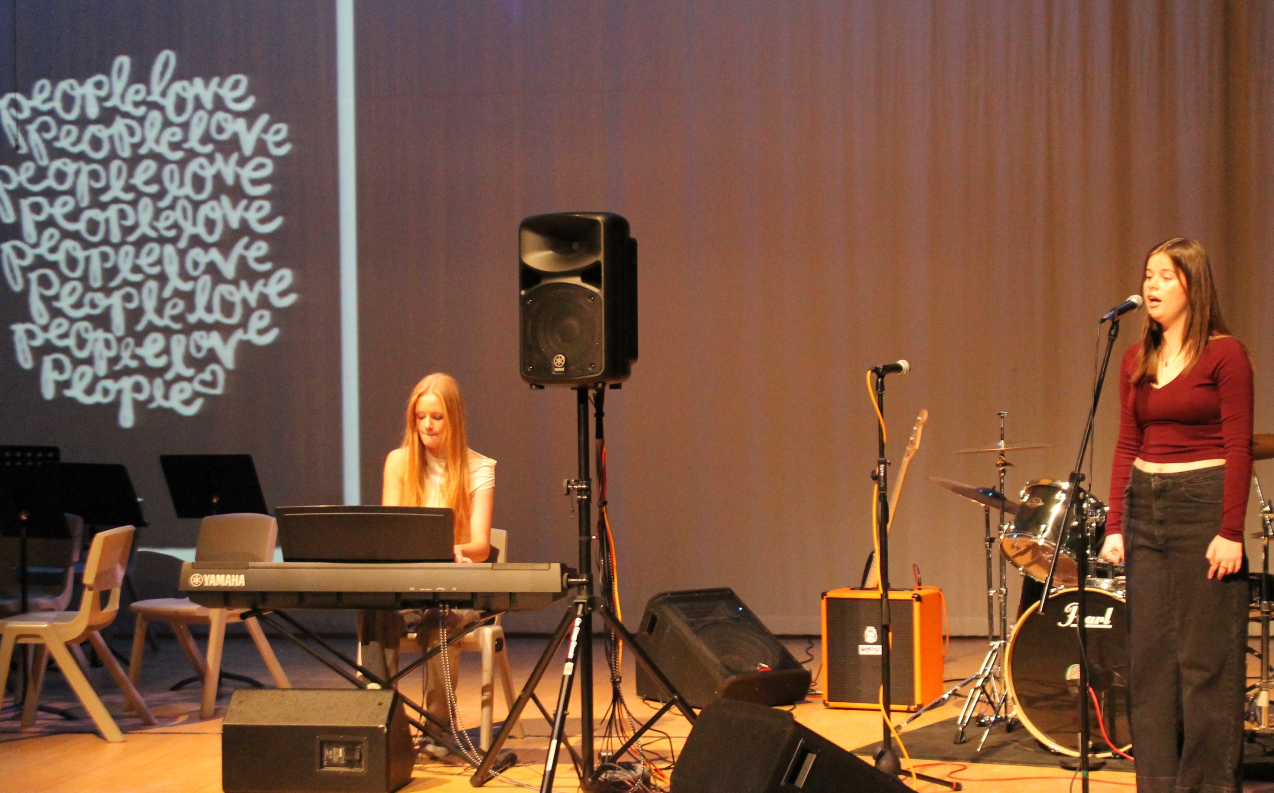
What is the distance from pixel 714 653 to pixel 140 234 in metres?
4.60

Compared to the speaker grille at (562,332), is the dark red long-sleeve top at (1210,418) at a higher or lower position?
lower

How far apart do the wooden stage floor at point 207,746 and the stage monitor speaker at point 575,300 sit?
133 cm

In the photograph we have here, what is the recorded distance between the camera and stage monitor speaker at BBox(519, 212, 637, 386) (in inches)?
133

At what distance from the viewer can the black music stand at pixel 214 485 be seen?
5.55m

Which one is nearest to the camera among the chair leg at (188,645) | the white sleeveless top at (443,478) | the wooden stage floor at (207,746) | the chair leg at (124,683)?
the wooden stage floor at (207,746)

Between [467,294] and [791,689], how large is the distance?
320 centimetres

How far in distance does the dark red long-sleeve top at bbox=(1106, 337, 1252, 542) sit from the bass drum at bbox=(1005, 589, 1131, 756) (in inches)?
40.8

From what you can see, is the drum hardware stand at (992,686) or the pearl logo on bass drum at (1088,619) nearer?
the pearl logo on bass drum at (1088,619)

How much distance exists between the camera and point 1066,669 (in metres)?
3.92

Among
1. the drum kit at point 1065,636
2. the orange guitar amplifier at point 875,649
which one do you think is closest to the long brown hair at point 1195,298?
the drum kit at point 1065,636

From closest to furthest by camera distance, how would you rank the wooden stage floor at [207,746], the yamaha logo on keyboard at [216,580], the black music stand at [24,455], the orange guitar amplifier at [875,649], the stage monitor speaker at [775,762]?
the stage monitor speaker at [775,762] < the yamaha logo on keyboard at [216,580] < the wooden stage floor at [207,746] < the orange guitar amplifier at [875,649] < the black music stand at [24,455]

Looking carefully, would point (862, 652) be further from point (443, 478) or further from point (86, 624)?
point (86, 624)

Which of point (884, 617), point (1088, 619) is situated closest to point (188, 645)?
point (884, 617)

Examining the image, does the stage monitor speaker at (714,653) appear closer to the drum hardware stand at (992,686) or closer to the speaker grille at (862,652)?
the speaker grille at (862,652)
